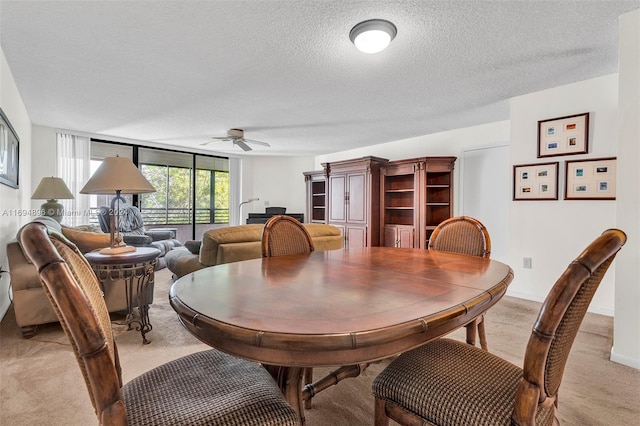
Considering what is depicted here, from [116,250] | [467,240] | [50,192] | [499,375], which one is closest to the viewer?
[499,375]

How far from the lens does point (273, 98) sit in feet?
11.3

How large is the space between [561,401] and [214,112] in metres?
4.13

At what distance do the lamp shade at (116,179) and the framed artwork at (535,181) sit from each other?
3623mm

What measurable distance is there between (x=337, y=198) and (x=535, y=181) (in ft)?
10.6

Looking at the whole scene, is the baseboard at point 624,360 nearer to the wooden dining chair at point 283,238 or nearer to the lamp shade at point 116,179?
the wooden dining chair at point 283,238

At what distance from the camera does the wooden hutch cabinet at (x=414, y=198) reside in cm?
477

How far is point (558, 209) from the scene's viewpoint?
3.19m

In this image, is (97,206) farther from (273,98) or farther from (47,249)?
(47,249)

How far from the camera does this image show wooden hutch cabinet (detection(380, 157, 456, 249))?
4.77 metres

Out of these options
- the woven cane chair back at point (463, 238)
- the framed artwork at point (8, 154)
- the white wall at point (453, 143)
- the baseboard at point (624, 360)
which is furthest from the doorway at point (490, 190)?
the framed artwork at point (8, 154)

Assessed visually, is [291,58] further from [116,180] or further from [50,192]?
[50,192]

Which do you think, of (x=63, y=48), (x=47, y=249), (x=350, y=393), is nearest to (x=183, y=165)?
(x=63, y=48)

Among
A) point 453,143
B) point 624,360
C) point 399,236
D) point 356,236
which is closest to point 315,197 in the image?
point 356,236

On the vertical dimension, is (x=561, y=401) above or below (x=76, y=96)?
below
